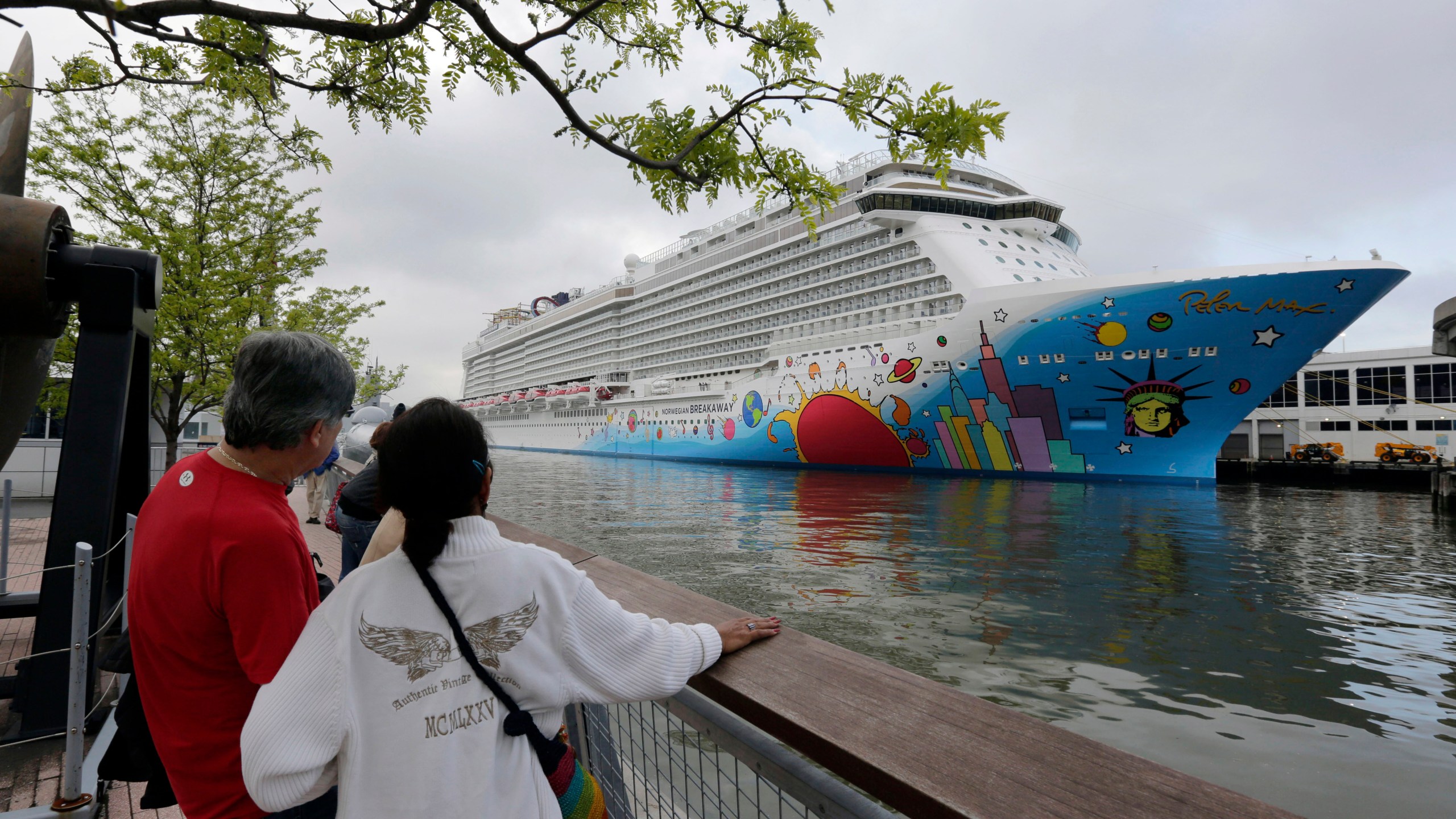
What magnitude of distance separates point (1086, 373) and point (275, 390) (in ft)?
61.6

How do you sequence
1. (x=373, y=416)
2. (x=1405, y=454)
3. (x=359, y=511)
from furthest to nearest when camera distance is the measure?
(x=1405, y=454) → (x=373, y=416) → (x=359, y=511)

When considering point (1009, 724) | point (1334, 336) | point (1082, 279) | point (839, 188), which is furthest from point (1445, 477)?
point (1009, 724)

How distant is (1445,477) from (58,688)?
86.3 ft

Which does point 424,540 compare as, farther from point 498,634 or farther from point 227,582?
point 227,582

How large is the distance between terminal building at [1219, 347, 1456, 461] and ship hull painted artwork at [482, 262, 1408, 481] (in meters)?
16.5

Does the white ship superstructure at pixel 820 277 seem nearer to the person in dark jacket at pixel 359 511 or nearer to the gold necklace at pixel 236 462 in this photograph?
the person in dark jacket at pixel 359 511

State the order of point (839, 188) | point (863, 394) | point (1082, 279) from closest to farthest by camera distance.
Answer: point (839, 188) < point (1082, 279) < point (863, 394)

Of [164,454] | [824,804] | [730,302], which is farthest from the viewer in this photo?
[730,302]

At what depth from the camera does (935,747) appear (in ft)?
3.44

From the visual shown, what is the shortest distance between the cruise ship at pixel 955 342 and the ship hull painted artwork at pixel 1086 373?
0.05 meters

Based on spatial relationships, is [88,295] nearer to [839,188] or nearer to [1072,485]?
[839,188]

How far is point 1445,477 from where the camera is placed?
18.2 m

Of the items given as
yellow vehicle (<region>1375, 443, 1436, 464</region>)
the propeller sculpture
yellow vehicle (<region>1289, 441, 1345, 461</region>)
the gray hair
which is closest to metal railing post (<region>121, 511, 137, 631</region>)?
the propeller sculpture
